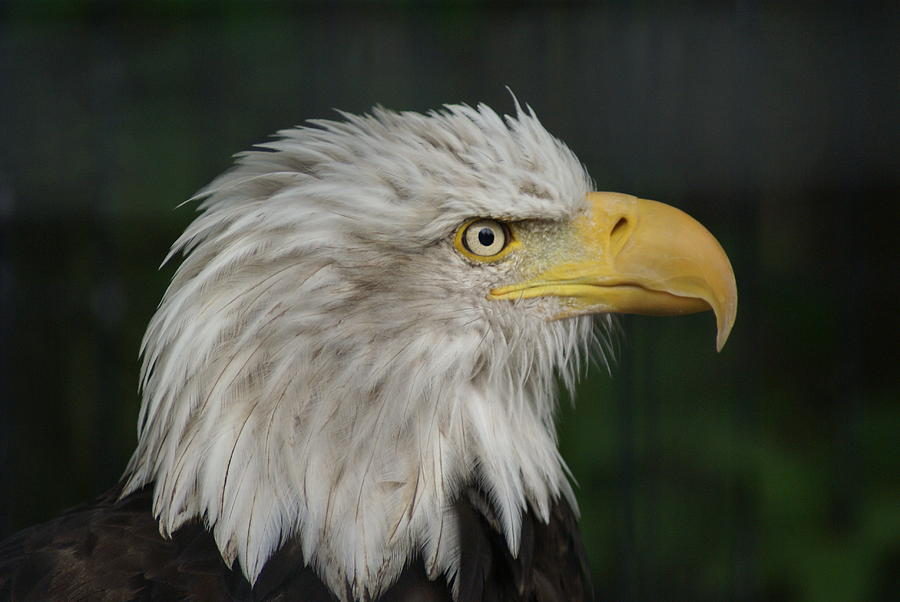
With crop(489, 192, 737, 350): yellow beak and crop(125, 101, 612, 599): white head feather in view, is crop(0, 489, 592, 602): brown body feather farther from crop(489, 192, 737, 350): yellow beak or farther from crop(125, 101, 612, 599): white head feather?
crop(489, 192, 737, 350): yellow beak

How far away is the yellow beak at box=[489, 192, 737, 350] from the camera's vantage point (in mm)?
1239

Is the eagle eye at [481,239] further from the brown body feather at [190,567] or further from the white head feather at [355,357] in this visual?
the brown body feather at [190,567]

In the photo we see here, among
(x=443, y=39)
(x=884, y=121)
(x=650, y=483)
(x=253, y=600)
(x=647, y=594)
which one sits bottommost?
(x=647, y=594)

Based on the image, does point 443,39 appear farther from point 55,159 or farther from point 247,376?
point 247,376

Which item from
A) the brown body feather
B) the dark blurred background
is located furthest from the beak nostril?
the dark blurred background

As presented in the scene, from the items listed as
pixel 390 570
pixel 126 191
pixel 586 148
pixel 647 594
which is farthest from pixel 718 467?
pixel 126 191

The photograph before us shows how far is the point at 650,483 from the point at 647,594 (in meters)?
0.29

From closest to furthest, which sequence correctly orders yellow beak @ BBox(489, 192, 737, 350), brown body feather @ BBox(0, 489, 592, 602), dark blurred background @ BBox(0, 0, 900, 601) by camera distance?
1. brown body feather @ BBox(0, 489, 592, 602)
2. yellow beak @ BBox(489, 192, 737, 350)
3. dark blurred background @ BBox(0, 0, 900, 601)

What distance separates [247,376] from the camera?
118 centimetres

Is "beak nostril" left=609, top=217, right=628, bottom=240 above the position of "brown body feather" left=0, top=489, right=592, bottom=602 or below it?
above

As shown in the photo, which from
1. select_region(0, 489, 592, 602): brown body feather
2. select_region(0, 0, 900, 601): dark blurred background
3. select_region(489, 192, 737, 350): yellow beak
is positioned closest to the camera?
select_region(0, 489, 592, 602): brown body feather

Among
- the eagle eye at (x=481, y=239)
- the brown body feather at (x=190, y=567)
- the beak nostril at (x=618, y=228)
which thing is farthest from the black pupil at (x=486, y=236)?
the brown body feather at (x=190, y=567)

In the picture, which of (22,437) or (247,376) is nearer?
(247,376)

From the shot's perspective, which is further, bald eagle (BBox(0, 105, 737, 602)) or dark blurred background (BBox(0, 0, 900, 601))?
dark blurred background (BBox(0, 0, 900, 601))
